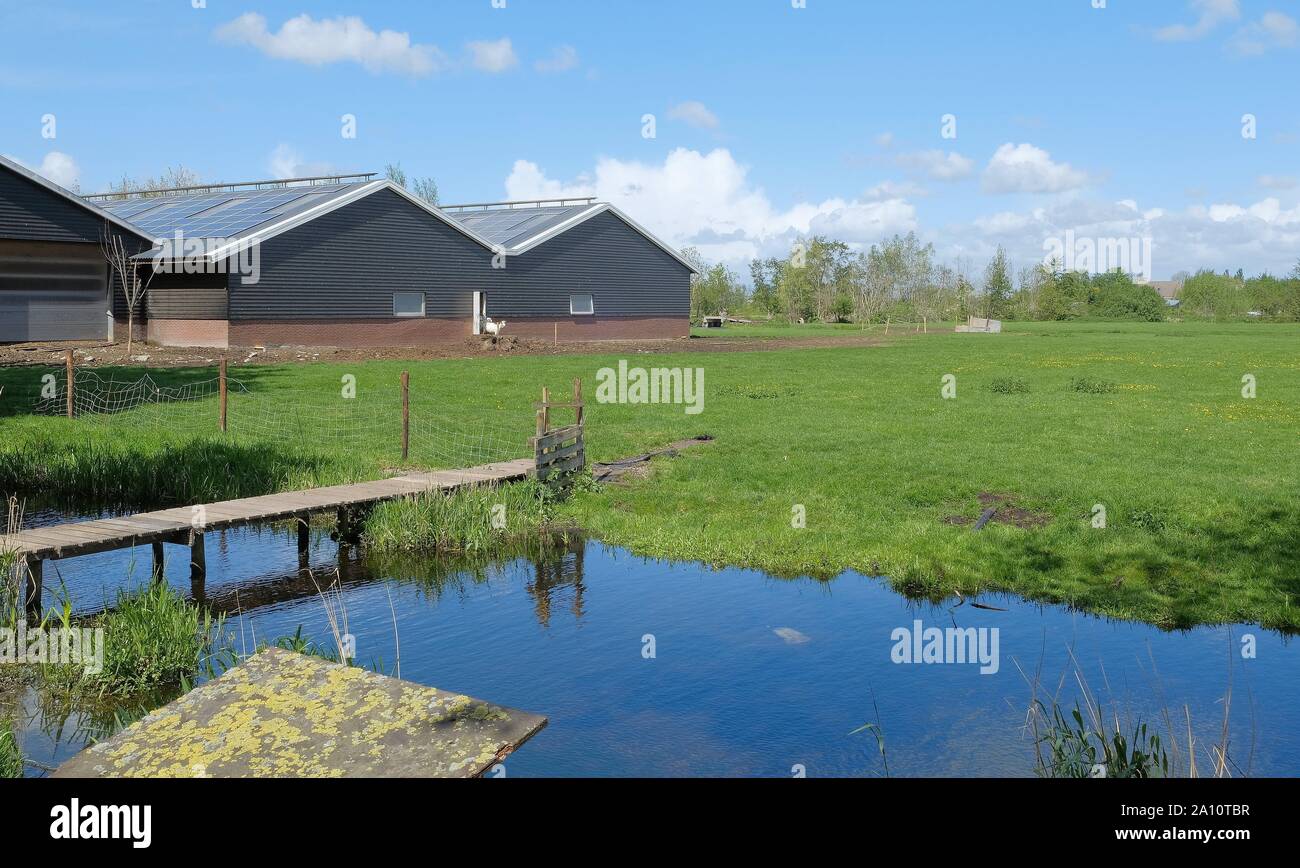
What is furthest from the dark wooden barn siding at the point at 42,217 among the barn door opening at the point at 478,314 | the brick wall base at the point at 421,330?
the barn door opening at the point at 478,314

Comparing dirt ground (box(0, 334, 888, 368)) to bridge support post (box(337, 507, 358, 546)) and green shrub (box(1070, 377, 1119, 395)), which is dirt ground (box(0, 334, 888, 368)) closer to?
green shrub (box(1070, 377, 1119, 395))

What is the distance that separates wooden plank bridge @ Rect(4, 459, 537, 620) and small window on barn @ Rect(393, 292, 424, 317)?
1291 inches

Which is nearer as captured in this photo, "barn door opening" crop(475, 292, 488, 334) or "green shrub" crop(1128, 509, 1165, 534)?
"green shrub" crop(1128, 509, 1165, 534)

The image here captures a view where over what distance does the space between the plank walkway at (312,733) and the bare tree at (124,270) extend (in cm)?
3541

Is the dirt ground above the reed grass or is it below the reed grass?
above

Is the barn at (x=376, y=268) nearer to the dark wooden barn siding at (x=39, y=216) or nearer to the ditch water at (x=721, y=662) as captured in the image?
the dark wooden barn siding at (x=39, y=216)

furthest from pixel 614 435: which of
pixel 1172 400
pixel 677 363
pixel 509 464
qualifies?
pixel 677 363

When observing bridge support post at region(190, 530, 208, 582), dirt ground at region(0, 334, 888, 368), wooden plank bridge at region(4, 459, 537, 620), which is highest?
dirt ground at region(0, 334, 888, 368)

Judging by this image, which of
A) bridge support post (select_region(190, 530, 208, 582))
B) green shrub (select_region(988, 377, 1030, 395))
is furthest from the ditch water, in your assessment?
green shrub (select_region(988, 377, 1030, 395))

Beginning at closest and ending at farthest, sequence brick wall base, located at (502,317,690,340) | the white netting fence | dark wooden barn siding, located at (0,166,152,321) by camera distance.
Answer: the white netting fence
dark wooden barn siding, located at (0,166,152,321)
brick wall base, located at (502,317,690,340)

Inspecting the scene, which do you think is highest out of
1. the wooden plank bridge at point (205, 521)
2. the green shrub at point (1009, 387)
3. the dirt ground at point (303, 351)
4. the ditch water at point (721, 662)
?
the dirt ground at point (303, 351)

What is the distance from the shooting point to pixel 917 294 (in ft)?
389

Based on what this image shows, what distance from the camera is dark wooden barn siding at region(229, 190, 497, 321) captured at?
4147 cm

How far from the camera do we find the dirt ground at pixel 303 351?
34.1 m
